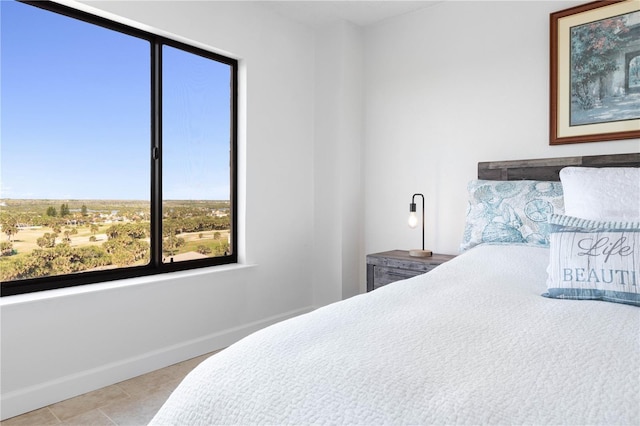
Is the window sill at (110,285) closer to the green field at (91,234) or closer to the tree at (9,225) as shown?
the green field at (91,234)

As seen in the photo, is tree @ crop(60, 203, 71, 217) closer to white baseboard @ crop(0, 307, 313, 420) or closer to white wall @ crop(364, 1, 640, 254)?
white baseboard @ crop(0, 307, 313, 420)

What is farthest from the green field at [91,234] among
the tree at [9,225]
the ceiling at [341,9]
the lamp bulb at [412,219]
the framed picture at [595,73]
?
the framed picture at [595,73]

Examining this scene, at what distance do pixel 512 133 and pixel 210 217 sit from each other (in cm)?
220

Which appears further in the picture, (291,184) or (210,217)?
(291,184)

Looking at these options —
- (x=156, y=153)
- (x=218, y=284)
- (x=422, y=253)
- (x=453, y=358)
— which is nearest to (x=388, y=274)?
(x=422, y=253)

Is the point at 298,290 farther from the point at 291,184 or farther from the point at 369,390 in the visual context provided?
the point at 369,390

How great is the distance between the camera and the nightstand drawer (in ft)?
9.32

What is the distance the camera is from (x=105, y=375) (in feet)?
7.63

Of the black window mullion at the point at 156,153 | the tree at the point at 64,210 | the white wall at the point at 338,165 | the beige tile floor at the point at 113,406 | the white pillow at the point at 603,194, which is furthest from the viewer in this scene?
the white wall at the point at 338,165

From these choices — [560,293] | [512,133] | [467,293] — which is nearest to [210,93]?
[512,133]

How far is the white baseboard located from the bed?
161cm

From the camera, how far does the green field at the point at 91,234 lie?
2.16m

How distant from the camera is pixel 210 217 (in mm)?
3064

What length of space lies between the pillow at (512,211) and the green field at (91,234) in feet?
5.93
